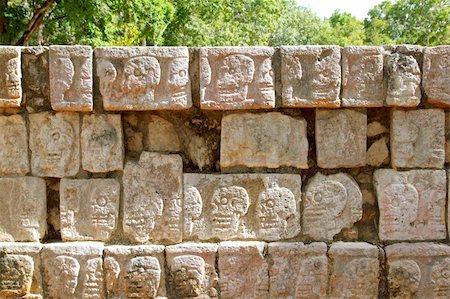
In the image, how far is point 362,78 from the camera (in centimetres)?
334

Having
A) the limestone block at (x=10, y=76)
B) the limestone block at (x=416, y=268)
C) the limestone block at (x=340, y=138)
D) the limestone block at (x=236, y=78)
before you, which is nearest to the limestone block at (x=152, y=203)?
the limestone block at (x=236, y=78)

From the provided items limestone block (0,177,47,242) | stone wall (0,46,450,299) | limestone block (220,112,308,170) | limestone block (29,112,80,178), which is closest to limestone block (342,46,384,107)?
stone wall (0,46,450,299)

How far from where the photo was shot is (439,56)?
10.8 feet

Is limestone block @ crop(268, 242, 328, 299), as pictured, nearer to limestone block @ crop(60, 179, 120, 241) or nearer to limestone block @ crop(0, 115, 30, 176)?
limestone block @ crop(60, 179, 120, 241)

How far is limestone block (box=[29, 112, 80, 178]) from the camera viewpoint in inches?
134

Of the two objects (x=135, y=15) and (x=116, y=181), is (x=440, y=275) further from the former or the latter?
(x=135, y=15)

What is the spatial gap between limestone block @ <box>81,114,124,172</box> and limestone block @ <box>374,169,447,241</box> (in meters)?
1.60

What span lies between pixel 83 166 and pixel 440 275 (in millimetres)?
2278

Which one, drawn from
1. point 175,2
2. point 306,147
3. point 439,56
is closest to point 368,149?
point 306,147

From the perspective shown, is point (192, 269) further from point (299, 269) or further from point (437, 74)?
point (437, 74)

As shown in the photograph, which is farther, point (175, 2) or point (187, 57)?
point (175, 2)

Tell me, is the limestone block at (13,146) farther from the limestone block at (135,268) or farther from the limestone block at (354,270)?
the limestone block at (354,270)

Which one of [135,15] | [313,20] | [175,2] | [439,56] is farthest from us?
[313,20]

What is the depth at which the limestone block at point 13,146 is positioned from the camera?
11.2ft
